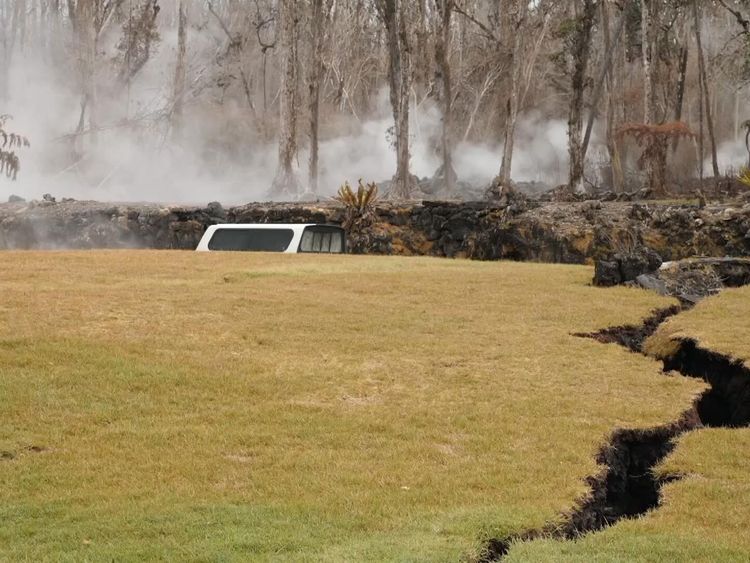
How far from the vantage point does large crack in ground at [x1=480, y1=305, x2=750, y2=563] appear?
20.3 feet

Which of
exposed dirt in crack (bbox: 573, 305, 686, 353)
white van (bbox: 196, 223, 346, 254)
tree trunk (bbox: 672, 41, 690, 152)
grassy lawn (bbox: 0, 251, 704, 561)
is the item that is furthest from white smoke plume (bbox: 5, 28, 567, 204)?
grassy lawn (bbox: 0, 251, 704, 561)

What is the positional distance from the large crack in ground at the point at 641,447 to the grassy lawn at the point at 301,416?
0.40 feet

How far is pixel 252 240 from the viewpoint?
2177 centimetres

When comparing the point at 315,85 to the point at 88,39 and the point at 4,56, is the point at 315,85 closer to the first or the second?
the point at 88,39

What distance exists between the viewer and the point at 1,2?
7094 cm

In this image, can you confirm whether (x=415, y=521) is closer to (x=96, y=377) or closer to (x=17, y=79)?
(x=96, y=377)

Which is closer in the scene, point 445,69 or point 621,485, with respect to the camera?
point 621,485

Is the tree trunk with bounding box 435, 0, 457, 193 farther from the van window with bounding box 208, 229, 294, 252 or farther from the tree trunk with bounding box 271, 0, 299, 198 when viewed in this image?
the van window with bounding box 208, 229, 294, 252

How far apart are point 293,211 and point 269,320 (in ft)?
52.1

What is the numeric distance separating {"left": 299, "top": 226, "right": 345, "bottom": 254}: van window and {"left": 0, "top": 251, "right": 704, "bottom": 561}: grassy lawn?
7393 mm

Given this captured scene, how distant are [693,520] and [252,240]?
54.2 ft

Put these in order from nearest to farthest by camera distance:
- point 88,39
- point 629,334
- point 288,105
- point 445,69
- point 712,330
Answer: point 712,330, point 629,334, point 288,105, point 445,69, point 88,39

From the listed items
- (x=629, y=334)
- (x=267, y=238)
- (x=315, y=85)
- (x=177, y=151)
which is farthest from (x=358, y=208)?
(x=177, y=151)

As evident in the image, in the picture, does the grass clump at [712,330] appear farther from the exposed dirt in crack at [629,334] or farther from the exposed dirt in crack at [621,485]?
the exposed dirt in crack at [621,485]
